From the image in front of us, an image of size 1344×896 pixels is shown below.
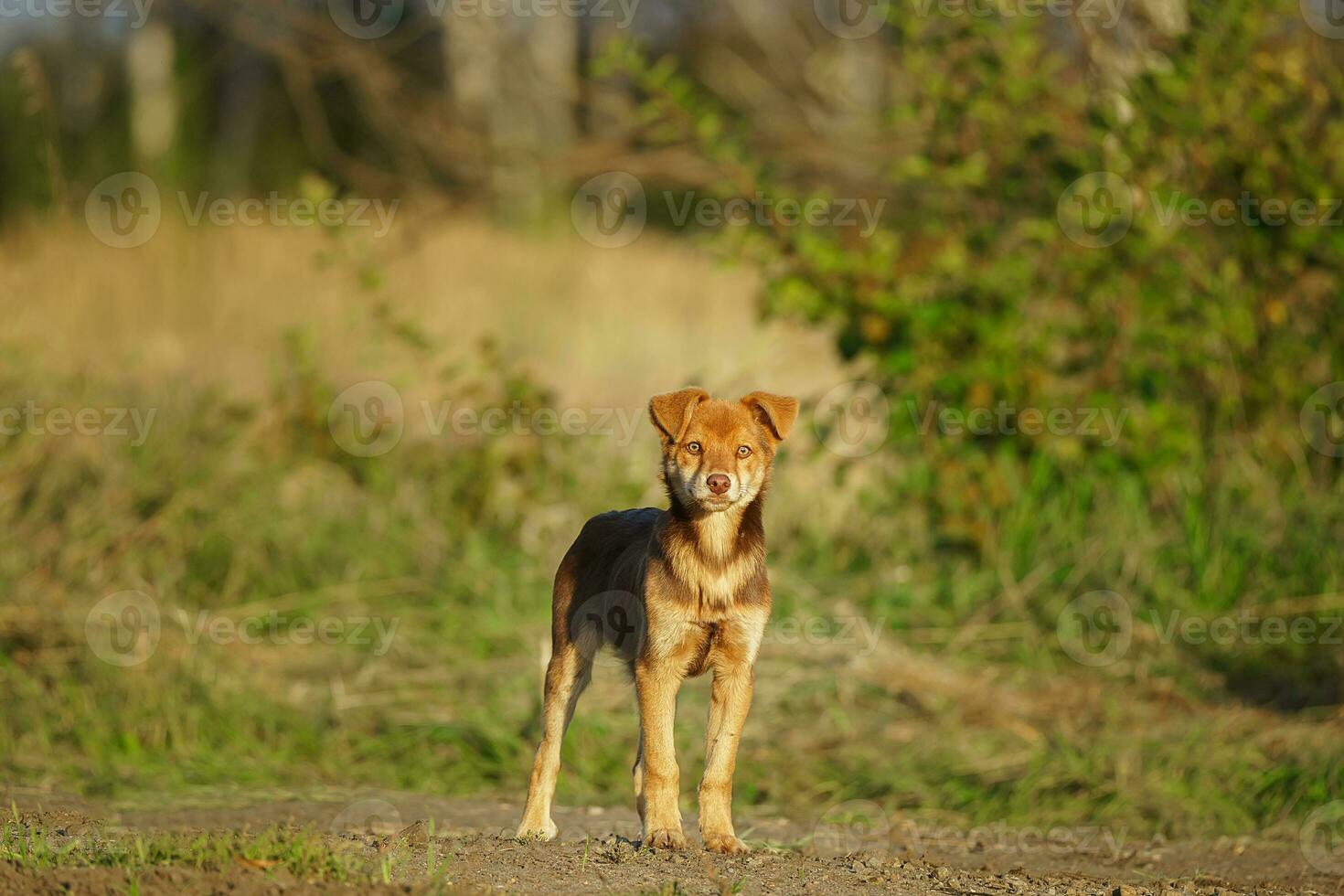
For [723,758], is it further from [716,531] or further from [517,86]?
[517,86]

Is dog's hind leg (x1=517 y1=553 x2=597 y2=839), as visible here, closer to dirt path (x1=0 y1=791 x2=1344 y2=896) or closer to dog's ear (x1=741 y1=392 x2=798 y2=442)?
dirt path (x1=0 y1=791 x2=1344 y2=896)

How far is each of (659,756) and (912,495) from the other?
206 inches

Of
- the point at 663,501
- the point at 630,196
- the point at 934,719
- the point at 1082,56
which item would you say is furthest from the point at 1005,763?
the point at 630,196

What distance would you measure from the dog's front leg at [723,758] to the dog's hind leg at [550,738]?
0.53m

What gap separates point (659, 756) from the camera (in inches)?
184

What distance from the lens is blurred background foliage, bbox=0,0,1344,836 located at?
7.38 meters

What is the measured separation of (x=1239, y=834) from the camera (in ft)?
21.6

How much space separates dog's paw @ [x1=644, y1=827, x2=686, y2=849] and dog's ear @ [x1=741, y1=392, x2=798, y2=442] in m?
1.20

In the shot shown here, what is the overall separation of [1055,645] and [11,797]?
16.8 ft

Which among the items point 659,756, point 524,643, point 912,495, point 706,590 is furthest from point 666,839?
point 912,495

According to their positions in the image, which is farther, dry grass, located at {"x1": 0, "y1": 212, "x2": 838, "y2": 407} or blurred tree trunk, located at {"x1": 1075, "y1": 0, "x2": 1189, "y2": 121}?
dry grass, located at {"x1": 0, "y1": 212, "x2": 838, "y2": 407}

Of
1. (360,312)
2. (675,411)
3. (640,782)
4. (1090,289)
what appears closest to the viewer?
(675,411)

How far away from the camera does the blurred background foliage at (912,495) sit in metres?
7.38

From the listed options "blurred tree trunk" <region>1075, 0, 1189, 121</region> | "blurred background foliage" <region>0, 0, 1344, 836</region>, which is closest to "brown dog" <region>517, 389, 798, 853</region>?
"blurred background foliage" <region>0, 0, 1344, 836</region>
